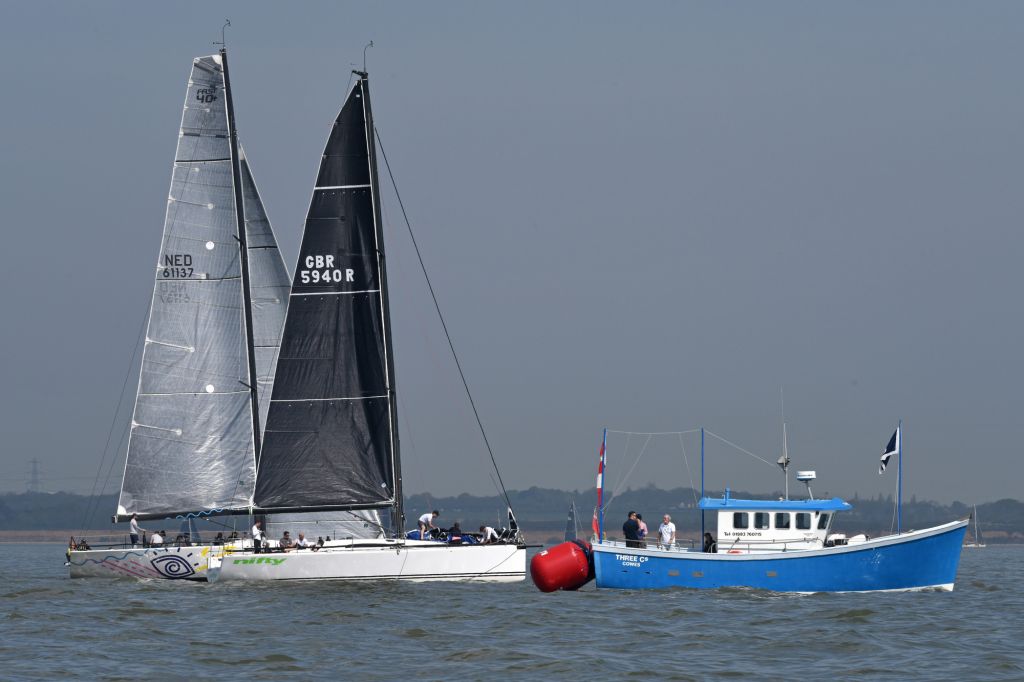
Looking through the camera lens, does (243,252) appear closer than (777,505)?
No

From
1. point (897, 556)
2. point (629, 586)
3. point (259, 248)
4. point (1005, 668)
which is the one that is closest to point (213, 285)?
point (259, 248)

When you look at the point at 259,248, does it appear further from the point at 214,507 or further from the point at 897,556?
the point at 897,556

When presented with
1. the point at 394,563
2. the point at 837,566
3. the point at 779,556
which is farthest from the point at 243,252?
the point at 837,566

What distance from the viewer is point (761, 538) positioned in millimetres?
39938

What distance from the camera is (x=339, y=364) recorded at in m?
43.3

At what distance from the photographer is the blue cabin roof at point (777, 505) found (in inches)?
1567

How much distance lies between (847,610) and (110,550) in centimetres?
2384

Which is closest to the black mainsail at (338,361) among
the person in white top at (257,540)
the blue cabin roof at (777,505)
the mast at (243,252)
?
the person in white top at (257,540)

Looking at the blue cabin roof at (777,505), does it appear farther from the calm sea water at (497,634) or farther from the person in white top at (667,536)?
the calm sea water at (497,634)

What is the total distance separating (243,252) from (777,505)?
1940cm

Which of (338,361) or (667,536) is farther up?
(338,361)

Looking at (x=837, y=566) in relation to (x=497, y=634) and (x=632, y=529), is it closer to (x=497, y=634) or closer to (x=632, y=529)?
(x=632, y=529)

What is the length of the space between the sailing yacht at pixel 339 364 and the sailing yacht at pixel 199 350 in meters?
5.52

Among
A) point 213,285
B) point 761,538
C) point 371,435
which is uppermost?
point 213,285
